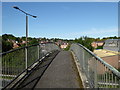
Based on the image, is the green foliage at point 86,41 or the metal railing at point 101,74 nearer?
the metal railing at point 101,74

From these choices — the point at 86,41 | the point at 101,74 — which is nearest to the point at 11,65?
the point at 101,74

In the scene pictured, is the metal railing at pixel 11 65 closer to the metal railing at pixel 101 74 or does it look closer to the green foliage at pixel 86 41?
the metal railing at pixel 101 74

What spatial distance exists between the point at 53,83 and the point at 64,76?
90 cm

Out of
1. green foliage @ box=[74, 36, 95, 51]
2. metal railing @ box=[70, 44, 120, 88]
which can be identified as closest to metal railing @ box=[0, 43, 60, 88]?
metal railing @ box=[70, 44, 120, 88]

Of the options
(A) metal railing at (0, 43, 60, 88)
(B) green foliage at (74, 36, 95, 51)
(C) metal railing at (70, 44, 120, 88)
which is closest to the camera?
(C) metal railing at (70, 44, 120, 88)

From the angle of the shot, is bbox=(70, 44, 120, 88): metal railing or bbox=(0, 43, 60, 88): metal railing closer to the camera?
bbox=(70, 44, 120, 88): metal railing

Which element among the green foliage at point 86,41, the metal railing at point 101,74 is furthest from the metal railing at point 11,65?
the green foliage at point 86,41

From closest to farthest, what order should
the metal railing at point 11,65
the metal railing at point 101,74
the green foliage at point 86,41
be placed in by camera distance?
the metal railing at point 101,74
the metal railing at point 11,65
the green foliage at point 86,41

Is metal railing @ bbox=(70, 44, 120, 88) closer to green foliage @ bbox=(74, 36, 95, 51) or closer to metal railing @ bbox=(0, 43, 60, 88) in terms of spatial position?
metal railing @ bbox=(0, 43, 60, 88)

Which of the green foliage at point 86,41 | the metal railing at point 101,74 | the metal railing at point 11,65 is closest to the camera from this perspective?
the metal railing at point 101,74

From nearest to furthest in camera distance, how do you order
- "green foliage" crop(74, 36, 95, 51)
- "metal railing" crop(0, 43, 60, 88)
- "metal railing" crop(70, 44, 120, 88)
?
"metal railing" crop(70, 44, 120, 88) → "metal railing" crop(0, 43, 60, 88) → "green foliage" crop(74, 36, 95, 51)

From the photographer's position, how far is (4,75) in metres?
4.80

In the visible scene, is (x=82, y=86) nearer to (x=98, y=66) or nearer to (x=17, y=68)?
(x=98, y=66)

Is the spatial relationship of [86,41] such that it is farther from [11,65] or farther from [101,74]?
[101,74]
